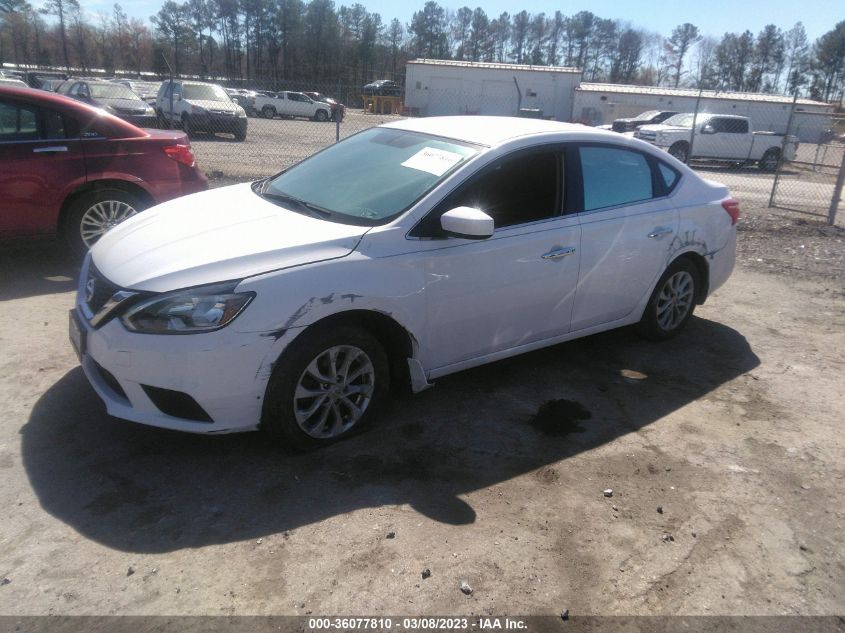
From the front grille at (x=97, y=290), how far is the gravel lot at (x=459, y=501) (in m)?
0.68

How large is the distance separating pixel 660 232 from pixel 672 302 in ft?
2.28

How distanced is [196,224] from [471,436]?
1.95 metres

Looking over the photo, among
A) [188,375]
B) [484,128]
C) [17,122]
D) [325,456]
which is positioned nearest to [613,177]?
[484,128]

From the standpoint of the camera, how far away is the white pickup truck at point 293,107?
1419 inches

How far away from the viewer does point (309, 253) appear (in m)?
3.29

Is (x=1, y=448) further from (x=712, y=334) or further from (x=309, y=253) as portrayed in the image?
(x=712, y=334)

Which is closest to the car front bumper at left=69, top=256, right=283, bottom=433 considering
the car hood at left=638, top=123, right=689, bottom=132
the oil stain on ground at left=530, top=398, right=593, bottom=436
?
the oil stain on ground at left=530, top=398, right=593, bottom=436

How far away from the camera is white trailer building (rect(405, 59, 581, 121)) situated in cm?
4341

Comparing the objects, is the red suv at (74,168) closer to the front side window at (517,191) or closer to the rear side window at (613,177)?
the front side window at (517,191)

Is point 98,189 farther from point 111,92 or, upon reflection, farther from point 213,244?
point 111,92

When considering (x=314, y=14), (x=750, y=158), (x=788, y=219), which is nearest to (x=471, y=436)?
(x=788, y=219)

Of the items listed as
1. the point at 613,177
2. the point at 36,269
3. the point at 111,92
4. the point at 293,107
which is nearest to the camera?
the point at 613,177

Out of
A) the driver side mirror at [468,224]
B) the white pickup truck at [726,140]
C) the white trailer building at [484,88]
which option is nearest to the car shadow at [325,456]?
the driver side mirror at [468,224]

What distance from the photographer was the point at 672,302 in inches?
205
